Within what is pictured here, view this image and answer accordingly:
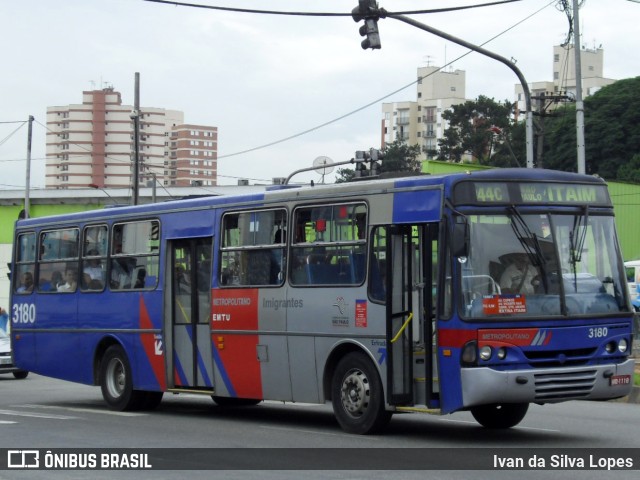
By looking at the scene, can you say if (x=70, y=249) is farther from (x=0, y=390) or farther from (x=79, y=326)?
(x=0, y=390)

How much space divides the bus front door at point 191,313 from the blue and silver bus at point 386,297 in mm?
27

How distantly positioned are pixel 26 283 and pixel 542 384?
11251 mm

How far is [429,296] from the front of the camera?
1288 cm

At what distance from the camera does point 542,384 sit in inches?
486

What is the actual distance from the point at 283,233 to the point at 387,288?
2.23 meters

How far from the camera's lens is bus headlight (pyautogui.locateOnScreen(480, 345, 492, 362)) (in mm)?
12205

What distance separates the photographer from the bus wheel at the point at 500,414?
14.2 meters

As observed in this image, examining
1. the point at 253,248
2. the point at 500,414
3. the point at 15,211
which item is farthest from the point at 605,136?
the point at 500,414

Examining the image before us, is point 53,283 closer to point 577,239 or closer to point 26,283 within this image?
point 26,283

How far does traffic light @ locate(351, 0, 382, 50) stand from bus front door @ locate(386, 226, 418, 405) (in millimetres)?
7570

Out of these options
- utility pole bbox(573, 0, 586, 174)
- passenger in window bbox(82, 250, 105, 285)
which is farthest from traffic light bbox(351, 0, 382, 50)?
utility pole bbox(573, 0, 586, 174)

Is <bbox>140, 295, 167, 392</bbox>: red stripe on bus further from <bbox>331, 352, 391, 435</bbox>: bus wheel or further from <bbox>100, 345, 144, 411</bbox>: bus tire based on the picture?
<bbox>331, 352, 391, 435</bbox>: bus wheel

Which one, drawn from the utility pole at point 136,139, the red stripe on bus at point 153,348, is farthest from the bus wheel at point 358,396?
the utility pole at point 136,139

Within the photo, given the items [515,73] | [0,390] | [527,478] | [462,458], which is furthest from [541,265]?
[0,390]
